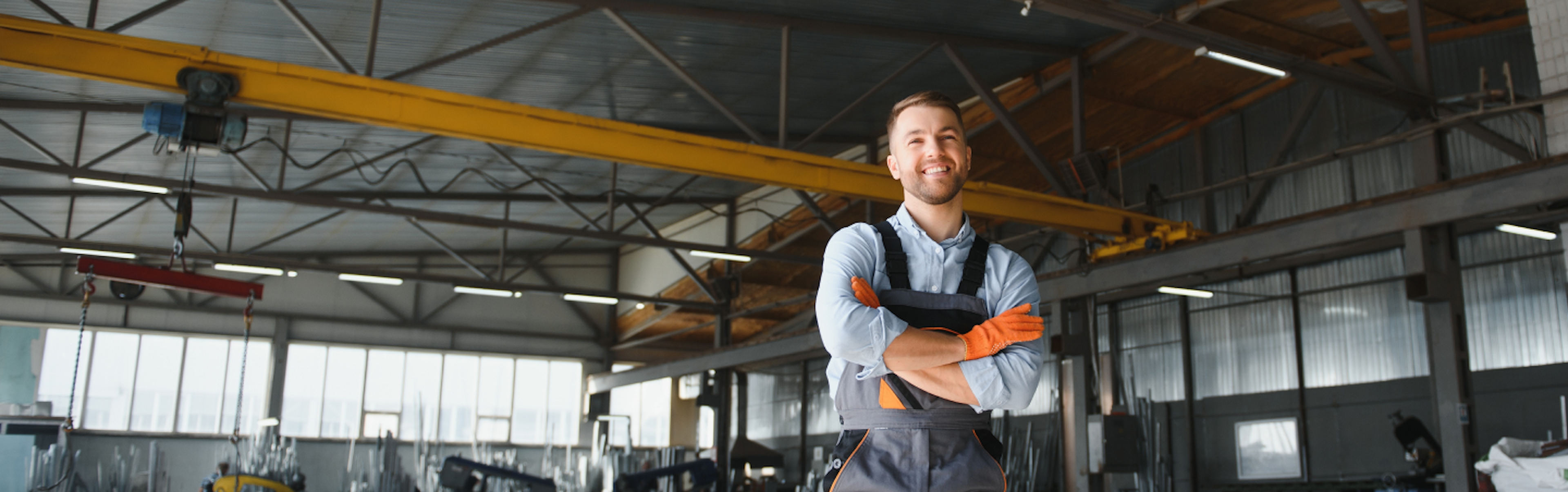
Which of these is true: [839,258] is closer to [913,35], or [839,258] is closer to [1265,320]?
[913,35]

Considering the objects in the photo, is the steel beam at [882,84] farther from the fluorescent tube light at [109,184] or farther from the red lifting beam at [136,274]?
the fluorescent tube light at [109,184]

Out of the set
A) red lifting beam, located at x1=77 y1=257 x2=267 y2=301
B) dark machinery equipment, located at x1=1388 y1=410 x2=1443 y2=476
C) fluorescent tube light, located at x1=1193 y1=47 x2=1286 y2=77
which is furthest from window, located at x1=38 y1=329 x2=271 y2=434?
dark machinery equipment, located at x1=1388 y1=410 x2=1443 y2=476

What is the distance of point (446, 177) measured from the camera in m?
20.4

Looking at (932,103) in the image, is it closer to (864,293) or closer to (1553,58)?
(864,293)

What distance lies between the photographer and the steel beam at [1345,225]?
9.88m

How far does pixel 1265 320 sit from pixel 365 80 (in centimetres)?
1466

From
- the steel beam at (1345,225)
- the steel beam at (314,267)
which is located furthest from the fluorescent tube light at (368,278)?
the steel beam at (1345,225)

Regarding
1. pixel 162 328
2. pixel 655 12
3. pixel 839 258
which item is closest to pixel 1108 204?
pixel 655 12

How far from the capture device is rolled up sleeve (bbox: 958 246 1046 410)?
228 cm

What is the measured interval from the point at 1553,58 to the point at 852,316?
38.8 feet

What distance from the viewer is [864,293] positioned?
7.55 feet

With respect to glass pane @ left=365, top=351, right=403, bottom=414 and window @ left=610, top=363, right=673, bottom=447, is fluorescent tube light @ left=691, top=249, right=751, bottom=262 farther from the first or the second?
glass pane @ left=365, top=351, right=403, bottom=414

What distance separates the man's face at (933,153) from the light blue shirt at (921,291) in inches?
4.4

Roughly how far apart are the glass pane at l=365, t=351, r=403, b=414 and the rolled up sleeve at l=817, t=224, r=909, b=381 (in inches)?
1102
